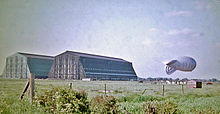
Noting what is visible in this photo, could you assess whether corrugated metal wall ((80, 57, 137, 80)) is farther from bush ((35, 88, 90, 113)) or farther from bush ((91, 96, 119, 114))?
bush ((91, 96, 119, 114))

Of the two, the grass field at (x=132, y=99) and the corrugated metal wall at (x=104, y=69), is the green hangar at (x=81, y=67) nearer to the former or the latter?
the corrugated metal wall at (x=104, y=69)

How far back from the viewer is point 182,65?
31.9 meters

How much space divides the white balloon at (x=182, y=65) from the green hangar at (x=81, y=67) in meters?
15.1

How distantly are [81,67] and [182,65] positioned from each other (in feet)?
66.0

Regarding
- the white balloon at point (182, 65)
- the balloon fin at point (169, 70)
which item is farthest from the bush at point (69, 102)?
the balloon fin at point (169, 70)

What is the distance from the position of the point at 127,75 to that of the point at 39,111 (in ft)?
162

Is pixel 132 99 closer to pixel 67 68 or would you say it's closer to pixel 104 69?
pixel 67 68

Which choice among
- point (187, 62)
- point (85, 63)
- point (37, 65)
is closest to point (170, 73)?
point (187, 62)

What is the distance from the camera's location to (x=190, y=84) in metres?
24.6

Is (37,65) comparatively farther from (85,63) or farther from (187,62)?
(187,62)

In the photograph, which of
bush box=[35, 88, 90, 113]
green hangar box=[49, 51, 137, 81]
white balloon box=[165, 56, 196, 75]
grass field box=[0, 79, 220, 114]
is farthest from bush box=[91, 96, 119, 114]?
green hangar box=[49, 51, 137, 81]

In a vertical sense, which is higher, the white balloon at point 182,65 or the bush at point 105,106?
the white balloon at point 182,65

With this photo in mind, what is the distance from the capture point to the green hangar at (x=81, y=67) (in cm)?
4400

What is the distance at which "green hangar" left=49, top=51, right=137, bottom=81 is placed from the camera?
44.0 m
